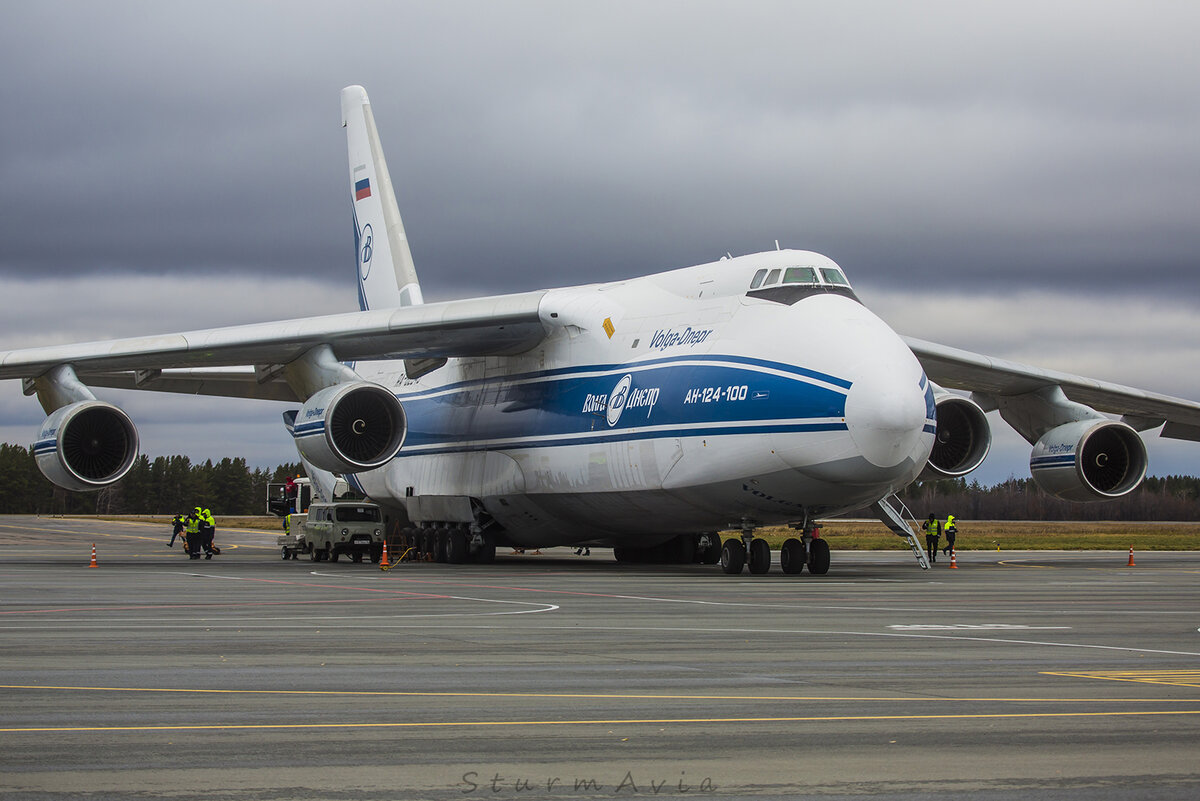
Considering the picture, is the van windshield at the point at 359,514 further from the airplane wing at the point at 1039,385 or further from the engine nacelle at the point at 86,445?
the airplane wing at the point at 1039,385

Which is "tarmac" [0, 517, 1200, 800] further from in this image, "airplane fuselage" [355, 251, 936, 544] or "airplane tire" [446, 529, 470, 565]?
"airplane tire" [446, 529, 470, 565]

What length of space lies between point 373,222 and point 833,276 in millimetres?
16815

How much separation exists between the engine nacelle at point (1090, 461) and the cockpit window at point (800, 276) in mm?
8949

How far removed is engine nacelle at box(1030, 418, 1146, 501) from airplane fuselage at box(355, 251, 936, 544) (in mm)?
8045

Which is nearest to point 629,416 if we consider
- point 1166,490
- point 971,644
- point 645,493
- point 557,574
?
point 645,493

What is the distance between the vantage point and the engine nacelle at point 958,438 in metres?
28.1

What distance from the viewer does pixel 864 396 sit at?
21031 millimetres

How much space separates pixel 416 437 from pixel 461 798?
26.7 m

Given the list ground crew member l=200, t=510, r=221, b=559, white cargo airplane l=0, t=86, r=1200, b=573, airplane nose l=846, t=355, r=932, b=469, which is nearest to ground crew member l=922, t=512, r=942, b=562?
white cargo airplane l=0, t=86, r=1200, b=573

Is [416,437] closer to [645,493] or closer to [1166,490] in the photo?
[645,493]

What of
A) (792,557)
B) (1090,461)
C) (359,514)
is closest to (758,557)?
(792,557)

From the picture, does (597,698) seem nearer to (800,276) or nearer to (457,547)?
(800,276)

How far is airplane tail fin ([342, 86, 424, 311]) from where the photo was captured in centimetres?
3569

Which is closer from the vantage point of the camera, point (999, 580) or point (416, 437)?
point (999, 580)
